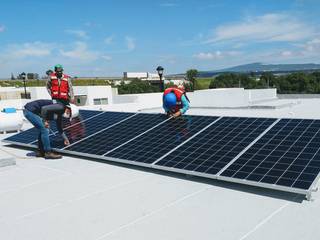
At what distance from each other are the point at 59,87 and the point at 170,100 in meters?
3.15

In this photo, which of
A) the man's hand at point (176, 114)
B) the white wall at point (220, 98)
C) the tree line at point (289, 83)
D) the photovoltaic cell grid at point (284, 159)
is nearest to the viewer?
the photovoltaic cell grid at point (284, 159)

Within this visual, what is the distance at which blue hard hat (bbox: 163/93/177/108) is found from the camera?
9.70 m

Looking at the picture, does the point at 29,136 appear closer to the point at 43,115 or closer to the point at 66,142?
the point at 66,142

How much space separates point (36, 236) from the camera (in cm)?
395

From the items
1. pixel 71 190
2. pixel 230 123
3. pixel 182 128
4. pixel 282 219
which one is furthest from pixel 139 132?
pixel 282 219

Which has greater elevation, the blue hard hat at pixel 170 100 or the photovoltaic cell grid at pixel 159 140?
→ the blue hard hat at pixel 170 100

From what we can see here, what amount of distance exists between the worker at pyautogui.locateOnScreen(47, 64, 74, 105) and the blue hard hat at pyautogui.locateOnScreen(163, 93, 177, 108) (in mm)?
2796

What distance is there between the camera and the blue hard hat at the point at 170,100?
970 centimetres

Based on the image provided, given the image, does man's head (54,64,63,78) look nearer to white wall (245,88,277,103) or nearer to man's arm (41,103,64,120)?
man's arm (41,103,64,120)

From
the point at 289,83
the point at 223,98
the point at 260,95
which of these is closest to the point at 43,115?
the point at 223,98

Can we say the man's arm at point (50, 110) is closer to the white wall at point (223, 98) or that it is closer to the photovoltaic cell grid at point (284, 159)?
the photovoltaic cell grid at point (284, 159)

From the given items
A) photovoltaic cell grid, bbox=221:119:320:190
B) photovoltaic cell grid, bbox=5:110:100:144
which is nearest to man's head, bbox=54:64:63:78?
photovoltaic cell grid, bbox=5:110:100:144

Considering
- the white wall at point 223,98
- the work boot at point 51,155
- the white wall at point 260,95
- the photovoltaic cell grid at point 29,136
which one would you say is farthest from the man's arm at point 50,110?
the white wall at point 260,95

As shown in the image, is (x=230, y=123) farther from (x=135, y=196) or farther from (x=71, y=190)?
(x=71, y=190)
